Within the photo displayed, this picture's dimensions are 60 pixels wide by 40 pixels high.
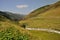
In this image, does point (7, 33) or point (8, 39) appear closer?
point (8, 39)

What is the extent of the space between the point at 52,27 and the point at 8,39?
70.6 feet

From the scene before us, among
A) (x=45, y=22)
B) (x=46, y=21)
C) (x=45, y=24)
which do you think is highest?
(x=46, y=21)

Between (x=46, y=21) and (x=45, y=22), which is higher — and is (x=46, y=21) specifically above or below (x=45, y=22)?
above

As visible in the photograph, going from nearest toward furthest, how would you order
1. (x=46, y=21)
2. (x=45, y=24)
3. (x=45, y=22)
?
(x=45, y=24), (x=45, y=22), (x=46, y=21)

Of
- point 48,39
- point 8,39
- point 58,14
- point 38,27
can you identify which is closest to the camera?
point 8,39

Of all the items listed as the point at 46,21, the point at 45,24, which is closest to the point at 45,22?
the point at 46,21

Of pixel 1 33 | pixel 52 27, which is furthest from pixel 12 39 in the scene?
pixel 52 27

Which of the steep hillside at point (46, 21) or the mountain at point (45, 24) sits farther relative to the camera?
the steep hillside at point (46, 21)

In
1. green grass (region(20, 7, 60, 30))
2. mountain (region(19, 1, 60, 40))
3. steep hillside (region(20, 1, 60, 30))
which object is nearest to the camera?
mountain (region(19, 1, 60, 40))

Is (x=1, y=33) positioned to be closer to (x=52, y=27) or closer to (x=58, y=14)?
(x=52, y=27)

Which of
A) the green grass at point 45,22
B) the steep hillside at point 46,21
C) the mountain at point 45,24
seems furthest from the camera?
the steep hillside at point 46,21

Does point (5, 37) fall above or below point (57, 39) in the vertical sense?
above

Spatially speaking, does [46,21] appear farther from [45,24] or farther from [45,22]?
[45,24]

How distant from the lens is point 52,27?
115 ft
